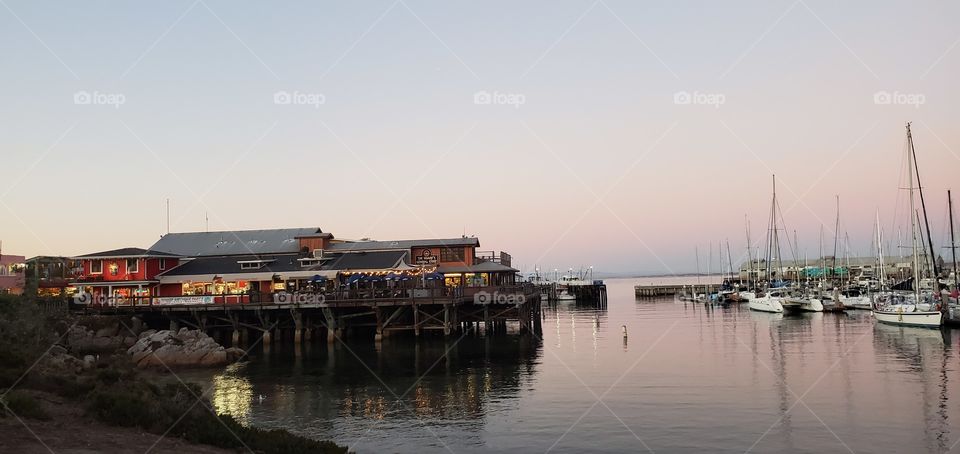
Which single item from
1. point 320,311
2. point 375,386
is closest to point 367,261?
point 320,311

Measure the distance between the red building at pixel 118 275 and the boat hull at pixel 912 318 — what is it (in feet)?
208

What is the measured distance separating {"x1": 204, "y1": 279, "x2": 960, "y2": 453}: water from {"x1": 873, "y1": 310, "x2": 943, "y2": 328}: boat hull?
6.17ft

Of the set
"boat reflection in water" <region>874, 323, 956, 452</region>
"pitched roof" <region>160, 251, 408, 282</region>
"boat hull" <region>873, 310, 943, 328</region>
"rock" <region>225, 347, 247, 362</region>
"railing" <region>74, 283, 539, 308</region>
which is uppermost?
"pitched roof" <region>160, 251, 408, 282</region>

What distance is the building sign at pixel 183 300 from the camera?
5503cm

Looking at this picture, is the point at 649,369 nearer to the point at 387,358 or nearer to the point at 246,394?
the point at 387,358

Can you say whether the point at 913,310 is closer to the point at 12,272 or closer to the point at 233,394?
the point at 233,394

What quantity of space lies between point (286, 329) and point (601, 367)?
2940 centimetres

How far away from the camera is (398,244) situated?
2741 inches

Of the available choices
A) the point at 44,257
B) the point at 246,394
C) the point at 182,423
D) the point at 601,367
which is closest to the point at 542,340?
the point at 601,367

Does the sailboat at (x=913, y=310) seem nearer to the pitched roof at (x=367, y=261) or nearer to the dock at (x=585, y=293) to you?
the pitched roof at (x=367, y=261)

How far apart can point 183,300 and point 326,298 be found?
37.2ft

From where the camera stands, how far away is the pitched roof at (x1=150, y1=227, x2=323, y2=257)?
72.9 meters

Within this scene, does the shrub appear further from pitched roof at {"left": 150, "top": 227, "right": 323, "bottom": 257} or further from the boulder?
pitched roof at {"left": 150, "top": 227, "right": 323, "bottom": 257}

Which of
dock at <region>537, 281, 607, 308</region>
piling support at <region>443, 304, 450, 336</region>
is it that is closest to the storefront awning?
piling support at <region>443, 304, 450, 336</region>
